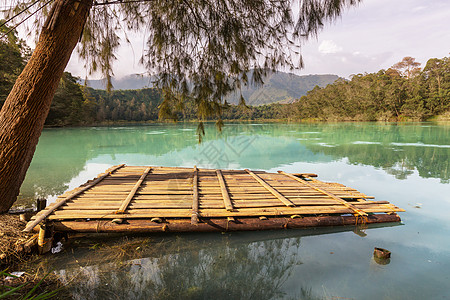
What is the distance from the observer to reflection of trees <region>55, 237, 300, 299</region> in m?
2.05

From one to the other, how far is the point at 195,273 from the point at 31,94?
269 cm

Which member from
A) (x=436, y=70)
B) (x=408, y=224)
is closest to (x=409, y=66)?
(x=436, y=70)

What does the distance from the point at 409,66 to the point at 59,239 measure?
7559 cm

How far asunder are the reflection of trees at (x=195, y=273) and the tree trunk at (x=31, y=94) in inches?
59.0

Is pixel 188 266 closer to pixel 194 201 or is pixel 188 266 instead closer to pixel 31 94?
pixel 194 201

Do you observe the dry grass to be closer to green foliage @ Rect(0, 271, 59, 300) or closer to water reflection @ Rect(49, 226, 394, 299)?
water reflection @ Rect(49, 226, 394, 299)

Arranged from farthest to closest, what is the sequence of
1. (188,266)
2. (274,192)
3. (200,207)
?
(274,192), (200,207), (188,266)

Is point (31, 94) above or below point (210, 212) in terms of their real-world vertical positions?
above

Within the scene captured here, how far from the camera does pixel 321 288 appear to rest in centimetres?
214

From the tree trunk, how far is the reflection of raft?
0.63 metres

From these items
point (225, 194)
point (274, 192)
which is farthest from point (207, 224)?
point (274, 192)

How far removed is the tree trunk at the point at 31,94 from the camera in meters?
2.83

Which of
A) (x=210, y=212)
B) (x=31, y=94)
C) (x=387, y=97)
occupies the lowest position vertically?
(x=210, y=212)

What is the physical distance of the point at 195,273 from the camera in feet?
7.73
